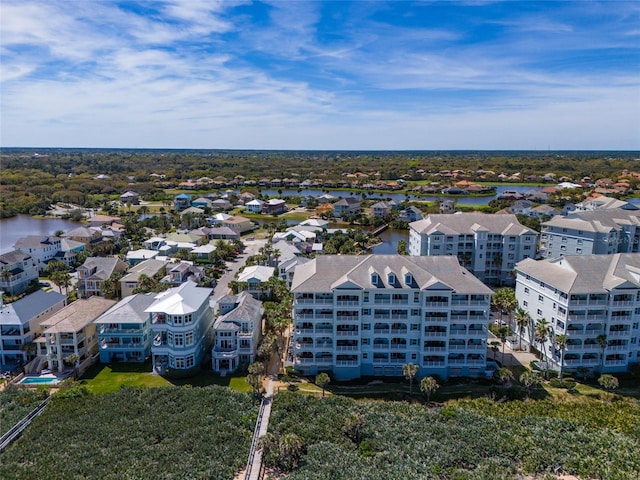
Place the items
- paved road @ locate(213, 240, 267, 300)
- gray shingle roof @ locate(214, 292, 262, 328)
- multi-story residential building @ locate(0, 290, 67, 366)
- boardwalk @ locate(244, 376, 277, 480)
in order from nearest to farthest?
boardwalk @ locate(244, 376, 277, 480)
gray shingle roof @ locate(214, 292, 262, 328)
multi-story residential building @ locate(0, 290, 67, 366)
paved road @ locate(213, 240, 267, 300)

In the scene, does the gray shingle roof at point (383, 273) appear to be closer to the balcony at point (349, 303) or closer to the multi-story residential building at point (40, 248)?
the balcony at point (349, 303)

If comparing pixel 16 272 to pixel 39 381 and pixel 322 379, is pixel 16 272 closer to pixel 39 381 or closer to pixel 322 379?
pixel 39 381

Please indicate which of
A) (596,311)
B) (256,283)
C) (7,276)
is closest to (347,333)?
(256,283)

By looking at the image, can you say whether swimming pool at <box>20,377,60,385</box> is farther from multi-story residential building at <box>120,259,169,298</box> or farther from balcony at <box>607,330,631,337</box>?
balcony at <box>607,330,631,337</box>

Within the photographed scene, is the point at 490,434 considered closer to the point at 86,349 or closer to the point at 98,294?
the point at 86,349

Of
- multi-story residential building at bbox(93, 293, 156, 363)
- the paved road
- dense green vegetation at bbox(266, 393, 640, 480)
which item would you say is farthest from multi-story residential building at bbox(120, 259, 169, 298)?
dense green vegetation at bbox(266, 393, 640, 480)

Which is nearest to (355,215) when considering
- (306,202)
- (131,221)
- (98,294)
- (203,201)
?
(306,202)

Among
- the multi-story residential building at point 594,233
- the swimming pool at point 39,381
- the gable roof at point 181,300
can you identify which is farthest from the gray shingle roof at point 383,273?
the multi-story residential building at point 594,233
